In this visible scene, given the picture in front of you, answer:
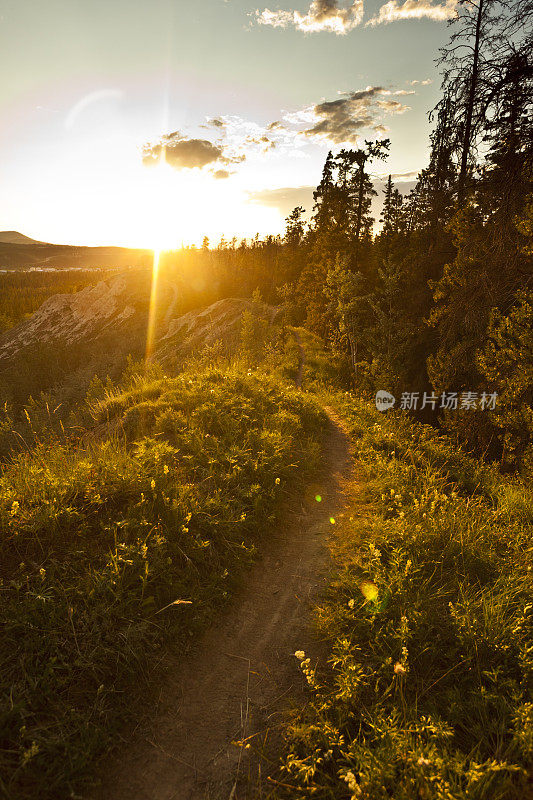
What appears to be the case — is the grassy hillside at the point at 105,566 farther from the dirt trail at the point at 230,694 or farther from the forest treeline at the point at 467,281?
the forest treeline at the point at 467,281

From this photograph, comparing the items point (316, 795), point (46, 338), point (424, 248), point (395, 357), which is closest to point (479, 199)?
point (424, 248)

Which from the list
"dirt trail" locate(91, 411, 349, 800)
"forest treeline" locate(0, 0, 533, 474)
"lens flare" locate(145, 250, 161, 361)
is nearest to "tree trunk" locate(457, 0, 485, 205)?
"forest treeline" locate(0, 0, 533, 474)

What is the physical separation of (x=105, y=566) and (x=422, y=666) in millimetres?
3372

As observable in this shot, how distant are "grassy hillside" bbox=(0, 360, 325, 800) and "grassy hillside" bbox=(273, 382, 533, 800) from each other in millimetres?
1426

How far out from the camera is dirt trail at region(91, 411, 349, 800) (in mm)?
2848

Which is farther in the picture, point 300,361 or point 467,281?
point 300,361

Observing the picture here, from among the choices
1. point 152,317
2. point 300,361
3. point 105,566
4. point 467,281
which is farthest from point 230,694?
point 152,317

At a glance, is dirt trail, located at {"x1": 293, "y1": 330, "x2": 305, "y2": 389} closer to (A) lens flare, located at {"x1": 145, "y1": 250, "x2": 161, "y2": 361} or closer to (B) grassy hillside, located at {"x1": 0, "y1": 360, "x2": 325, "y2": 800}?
(B) grassy hillside, located at {"x1": 0, "y1": 360, "x2": 325, "y2": 800}

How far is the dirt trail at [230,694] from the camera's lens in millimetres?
2848

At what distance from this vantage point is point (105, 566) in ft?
13.7

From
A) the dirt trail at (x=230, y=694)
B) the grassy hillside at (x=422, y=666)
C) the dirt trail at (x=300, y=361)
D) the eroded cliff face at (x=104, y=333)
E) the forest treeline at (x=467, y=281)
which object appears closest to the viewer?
the grassy hillside at (x=422, y=666)

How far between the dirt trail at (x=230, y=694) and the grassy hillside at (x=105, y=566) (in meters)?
0.26

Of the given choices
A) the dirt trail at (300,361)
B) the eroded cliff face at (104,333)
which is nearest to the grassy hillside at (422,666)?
the dirt trail at (300,361)

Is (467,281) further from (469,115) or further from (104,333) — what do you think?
(104,333)
